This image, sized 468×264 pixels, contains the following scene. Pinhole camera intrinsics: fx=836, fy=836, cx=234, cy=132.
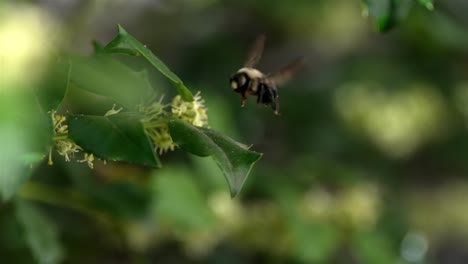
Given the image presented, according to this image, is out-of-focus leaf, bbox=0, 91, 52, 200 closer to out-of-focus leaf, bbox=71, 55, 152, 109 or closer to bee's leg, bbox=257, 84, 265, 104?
out-of-focus leaf, bbox=71, 55, 152, 109

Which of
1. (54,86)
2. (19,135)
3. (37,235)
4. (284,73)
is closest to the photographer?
(19,135)

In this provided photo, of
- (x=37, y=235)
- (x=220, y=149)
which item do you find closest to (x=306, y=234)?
(x=37, y=235)

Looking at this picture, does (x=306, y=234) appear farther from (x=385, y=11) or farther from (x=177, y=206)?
(x=385, y=11)

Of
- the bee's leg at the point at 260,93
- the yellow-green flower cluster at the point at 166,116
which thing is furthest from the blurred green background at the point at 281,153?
the bee's leg at the point at 260,93

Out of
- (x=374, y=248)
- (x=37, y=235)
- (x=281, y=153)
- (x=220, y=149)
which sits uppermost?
(x=220, y=149)

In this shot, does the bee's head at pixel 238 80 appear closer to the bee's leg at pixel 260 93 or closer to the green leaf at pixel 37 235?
the bee's leg at pixel 260 93

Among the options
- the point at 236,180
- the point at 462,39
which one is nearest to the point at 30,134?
the point at 236,180

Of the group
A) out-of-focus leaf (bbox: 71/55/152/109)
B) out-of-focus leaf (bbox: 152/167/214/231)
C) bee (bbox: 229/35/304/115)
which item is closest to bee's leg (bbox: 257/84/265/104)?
bee (bbox: 229/35/304/115)
